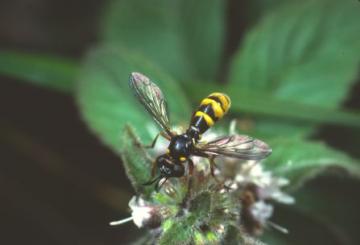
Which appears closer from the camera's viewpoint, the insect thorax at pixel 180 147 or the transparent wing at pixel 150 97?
the insect thorax at pixel 180 147

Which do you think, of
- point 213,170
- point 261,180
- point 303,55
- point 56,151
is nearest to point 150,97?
point 213,170

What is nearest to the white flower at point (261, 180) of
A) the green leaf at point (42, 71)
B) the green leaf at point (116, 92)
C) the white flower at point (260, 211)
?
the white flower at point (260, 211)

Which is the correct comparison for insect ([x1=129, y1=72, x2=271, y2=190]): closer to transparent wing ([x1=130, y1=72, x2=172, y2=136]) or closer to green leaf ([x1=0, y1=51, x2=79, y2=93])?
transparent wing ([x1=130, y1=72, x2=172, y2=136])

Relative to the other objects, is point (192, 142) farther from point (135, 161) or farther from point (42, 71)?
point (42, 71)

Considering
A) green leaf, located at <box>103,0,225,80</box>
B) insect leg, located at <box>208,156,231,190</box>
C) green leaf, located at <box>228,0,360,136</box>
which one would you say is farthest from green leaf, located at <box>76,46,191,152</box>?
insect leg, located at <box>208,156,231,190</box>

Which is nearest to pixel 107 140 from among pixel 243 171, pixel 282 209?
pixel 243 171

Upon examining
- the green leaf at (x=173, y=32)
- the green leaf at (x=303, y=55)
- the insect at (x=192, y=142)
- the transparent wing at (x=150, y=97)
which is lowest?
the insect at (x=192, y=142)

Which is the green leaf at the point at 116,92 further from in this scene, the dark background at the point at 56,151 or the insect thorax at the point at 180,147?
the insect thorax at the point at 180,147

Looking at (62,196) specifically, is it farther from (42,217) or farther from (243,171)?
(243,171)
